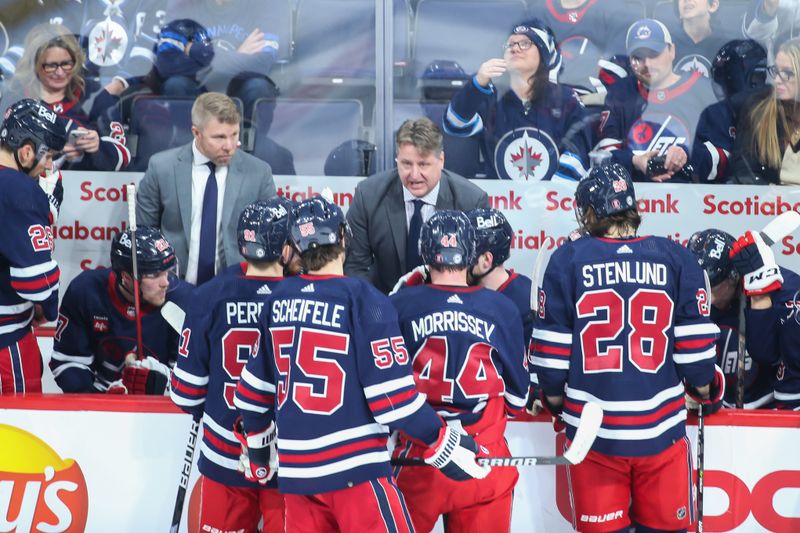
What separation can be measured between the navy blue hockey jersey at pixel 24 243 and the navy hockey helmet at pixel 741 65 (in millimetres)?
3039

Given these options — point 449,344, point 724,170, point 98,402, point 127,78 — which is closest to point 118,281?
point 98,402

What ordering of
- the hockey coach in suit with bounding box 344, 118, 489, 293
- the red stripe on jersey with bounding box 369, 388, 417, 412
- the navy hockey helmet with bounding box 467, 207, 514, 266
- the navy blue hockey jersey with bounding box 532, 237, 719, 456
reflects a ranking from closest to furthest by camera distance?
the red stripe on jersey with bounding box 369, 388, 417, 412 → the navy blue hockey jersey with bounding box 532, 237, 719, 456 → the navy hockey helmet with bounding box 467, 207, 514, 266 → the hockey coach in suit with bounding box 344, 118, 489, 293

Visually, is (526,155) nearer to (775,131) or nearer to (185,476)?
(775,131)

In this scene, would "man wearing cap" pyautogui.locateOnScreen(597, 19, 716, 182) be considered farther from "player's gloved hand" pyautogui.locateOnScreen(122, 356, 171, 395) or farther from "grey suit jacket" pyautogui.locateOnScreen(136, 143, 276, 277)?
"player's gloved hand" pyautogui.locateOnScreen(122, 356, 171, 395)

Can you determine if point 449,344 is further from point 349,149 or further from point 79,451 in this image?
point 349,149

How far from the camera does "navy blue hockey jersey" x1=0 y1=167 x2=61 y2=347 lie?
3814 millimetres

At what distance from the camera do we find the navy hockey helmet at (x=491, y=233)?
3.84m

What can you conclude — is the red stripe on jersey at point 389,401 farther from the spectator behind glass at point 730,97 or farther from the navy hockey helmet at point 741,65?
the navy hockey helmet at point 741,65

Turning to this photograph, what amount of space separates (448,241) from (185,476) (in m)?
1.19

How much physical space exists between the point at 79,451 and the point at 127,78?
2031 mm

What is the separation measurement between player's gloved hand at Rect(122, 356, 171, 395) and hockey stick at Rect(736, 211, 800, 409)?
2.16 metres

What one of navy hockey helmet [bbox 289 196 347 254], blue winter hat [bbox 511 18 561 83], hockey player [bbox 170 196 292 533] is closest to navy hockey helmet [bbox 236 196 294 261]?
hockey player [bbox 170 196 292 533]

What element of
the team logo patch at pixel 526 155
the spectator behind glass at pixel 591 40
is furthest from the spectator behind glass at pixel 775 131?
the team logo patch at pixel 526 155

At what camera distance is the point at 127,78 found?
5.13 meters
